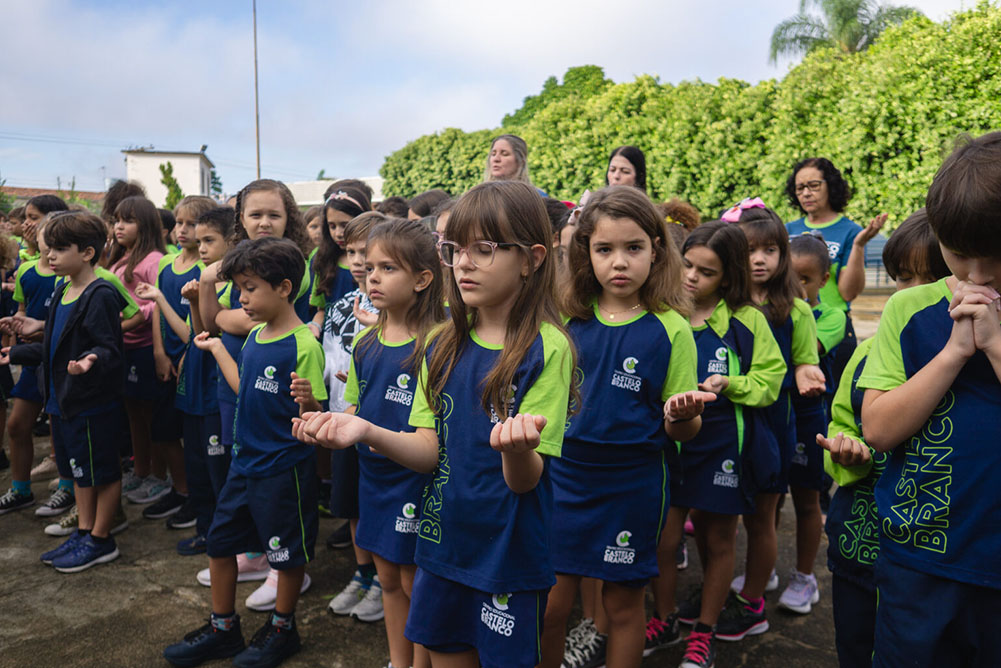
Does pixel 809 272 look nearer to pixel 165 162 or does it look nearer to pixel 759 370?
pixel 759 370

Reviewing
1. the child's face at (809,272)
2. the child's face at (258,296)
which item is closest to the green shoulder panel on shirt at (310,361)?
the child's face at (258,296)

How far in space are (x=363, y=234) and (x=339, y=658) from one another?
2.03 metres

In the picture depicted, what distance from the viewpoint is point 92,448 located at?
3.94 meters

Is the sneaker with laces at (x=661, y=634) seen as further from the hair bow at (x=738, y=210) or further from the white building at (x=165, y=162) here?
the white building at (x=165, y=162)

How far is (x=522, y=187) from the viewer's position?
200 centimetres

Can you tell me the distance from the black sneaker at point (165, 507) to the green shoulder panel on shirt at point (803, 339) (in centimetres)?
410

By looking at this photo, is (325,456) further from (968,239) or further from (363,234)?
(968,239)

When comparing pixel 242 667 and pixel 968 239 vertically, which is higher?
pixel 968 239

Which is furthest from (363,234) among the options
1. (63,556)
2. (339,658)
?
(63,556)

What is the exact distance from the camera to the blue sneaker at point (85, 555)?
379cm

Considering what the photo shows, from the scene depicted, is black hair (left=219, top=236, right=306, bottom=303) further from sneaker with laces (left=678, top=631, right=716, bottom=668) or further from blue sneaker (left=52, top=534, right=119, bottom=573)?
sneaker with laces (left=678, top=631, right=716, bottom=668)

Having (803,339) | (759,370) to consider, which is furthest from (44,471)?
(803,339)

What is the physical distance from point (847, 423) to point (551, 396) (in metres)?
1.10

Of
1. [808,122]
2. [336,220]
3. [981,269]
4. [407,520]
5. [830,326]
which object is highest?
[808,122]
